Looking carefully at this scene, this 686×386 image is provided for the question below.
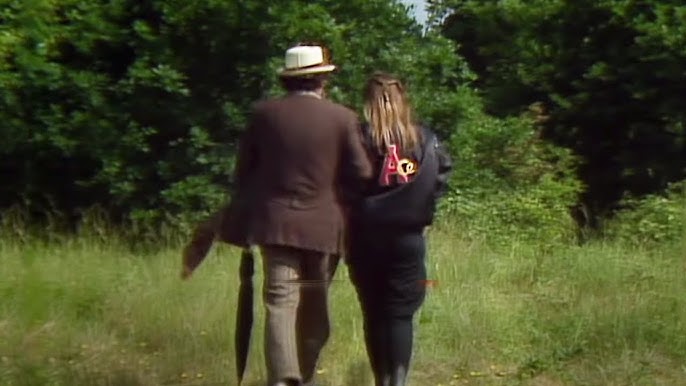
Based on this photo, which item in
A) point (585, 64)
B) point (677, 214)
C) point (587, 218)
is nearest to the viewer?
point (677, 214)

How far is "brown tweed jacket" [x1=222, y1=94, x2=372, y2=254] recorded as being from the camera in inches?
284

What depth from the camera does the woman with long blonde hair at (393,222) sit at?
752cm

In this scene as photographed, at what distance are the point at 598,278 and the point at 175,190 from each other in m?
4.42

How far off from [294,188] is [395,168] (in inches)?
22.9

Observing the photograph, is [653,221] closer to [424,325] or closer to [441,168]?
[424,325]

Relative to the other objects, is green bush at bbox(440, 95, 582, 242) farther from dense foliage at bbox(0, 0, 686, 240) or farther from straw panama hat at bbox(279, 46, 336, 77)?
straw panama hat at bbox(279, 46, 336, 77)

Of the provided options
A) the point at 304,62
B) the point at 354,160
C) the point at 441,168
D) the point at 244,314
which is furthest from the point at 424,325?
the point at 304,62

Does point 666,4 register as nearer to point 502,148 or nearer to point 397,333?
point 502,148

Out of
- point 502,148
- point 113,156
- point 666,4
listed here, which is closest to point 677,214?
point 502,148

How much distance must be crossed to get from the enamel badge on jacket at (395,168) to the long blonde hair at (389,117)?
4 centimetres

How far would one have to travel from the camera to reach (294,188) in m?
7.22

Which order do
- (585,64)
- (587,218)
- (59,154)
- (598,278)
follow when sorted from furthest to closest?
1. (585,64)
2. (587,218)
3. (59,154)
4. (598,278)

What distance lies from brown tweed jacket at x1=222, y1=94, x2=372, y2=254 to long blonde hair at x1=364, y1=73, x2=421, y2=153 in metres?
0.23

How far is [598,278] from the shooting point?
10.1m
